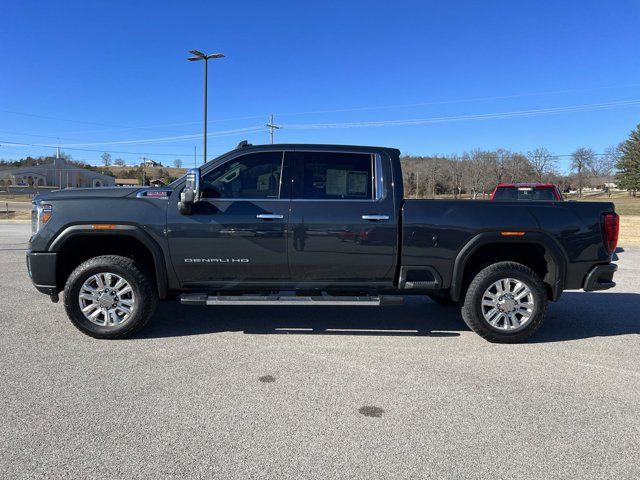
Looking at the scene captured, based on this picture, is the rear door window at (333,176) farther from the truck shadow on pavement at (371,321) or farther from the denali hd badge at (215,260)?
the truck shadow on pavement at (371,321)

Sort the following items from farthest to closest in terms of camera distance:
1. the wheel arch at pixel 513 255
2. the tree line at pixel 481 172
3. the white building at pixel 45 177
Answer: the white building at pixel 45 177, the tree line at pixel 481 172, the wheel arch at pixel 513 255

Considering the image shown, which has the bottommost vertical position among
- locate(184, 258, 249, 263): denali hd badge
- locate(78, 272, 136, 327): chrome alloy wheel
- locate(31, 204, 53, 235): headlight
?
locate(78, 272, 136, 327): chrome alloy wheel

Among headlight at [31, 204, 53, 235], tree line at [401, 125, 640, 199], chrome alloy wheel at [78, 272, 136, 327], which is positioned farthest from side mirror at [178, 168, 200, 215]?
tree line at [401, 125, 640, 199]

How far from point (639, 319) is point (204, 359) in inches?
218

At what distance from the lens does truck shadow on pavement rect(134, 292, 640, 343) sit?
5.42 meters

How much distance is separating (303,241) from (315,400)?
70.0 inches

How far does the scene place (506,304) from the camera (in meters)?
5.03

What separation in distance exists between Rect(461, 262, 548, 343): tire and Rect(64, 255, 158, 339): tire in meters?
3.47

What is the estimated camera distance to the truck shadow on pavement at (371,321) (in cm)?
542

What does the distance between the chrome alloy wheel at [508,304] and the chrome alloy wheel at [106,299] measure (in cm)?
378

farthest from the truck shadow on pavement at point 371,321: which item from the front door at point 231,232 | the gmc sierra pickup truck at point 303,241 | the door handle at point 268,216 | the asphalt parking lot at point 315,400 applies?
the door handle at point 268,216

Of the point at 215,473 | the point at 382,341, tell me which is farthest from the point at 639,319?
the point at 215,473

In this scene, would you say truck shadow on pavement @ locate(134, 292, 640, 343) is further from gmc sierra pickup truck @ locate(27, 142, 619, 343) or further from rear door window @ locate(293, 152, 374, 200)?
rear door window @ locate(293, 152, 374, 200)

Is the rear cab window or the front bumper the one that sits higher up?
the rear cab window
